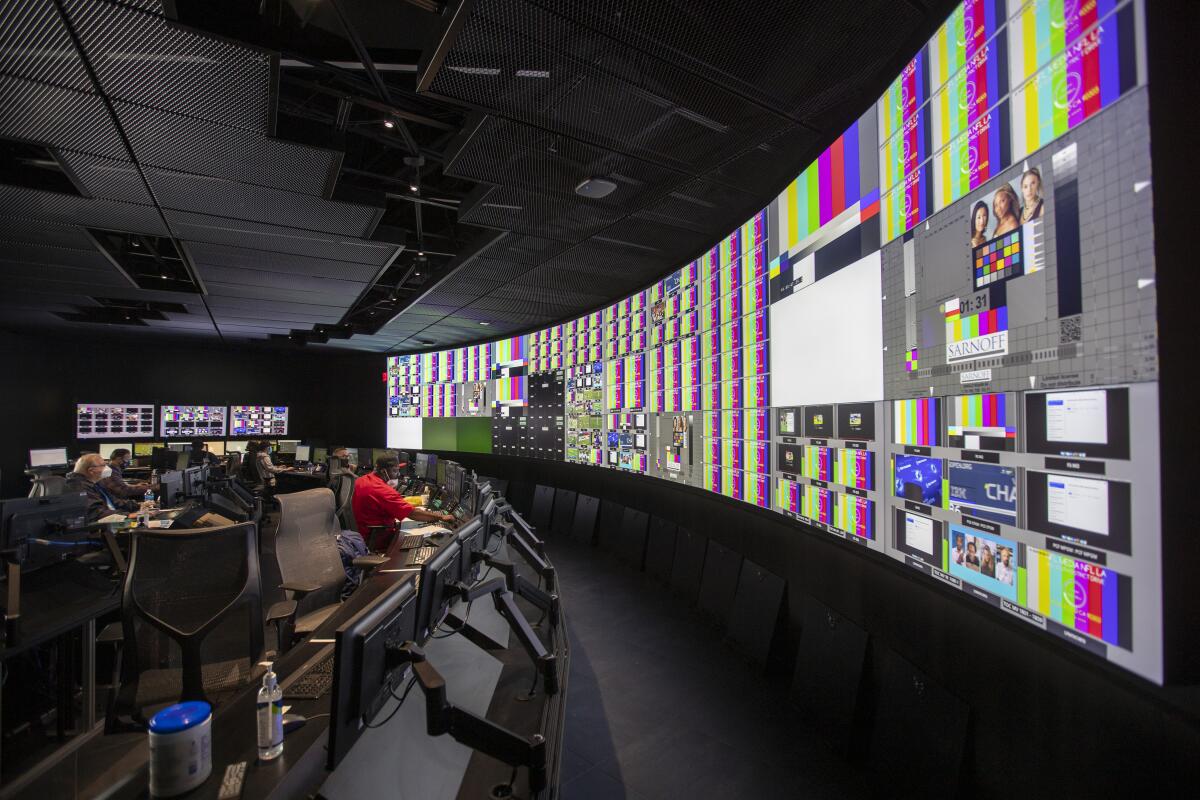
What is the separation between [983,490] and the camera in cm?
162

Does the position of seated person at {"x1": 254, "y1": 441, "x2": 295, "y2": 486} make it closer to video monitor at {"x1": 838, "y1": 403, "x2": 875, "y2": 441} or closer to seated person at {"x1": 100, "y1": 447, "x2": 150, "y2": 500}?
seated person at {"x1": 100, "y1": 447, "x2": 150, "y2": 500}

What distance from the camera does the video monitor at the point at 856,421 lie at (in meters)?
2.22

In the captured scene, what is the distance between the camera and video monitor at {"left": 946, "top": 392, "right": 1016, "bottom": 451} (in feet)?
4.99

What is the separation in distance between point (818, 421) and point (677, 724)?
5.58 feet

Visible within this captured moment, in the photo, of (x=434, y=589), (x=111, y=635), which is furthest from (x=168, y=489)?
(x=434, y=589)

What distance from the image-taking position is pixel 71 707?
8.44 feet

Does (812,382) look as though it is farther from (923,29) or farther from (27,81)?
(27,81)

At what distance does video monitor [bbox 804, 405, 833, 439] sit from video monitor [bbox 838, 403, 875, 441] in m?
0.09

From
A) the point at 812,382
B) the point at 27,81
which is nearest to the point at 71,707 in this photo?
the point at 27,81

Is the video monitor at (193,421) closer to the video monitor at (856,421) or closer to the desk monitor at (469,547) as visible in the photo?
the desk monitor at (469,547)

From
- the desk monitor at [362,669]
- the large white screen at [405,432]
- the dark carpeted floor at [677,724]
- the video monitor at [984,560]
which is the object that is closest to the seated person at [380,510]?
the dark carpeted floor at [677,724]

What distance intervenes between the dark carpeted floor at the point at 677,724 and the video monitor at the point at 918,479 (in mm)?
1238

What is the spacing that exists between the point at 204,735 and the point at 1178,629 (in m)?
2.20

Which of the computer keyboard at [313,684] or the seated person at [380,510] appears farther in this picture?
the seated person at [380,510]
